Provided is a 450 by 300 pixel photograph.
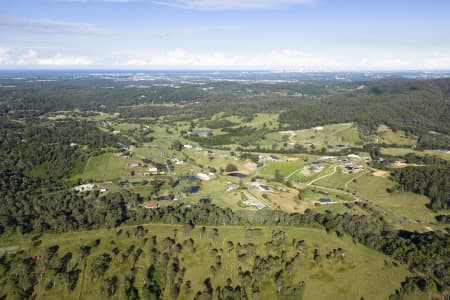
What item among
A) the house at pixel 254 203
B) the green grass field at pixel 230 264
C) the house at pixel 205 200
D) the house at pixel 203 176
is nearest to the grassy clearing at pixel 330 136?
the house at pixel 203 176

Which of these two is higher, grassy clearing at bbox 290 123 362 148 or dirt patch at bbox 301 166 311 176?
grassy clearing at bbox 290 123 362 148

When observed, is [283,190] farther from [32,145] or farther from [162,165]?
[32,145]

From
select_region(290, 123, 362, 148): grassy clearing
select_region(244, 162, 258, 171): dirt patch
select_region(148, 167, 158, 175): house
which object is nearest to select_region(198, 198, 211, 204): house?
select_region(148, 167, 158, 175): house

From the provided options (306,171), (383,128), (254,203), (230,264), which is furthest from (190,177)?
(383,128)

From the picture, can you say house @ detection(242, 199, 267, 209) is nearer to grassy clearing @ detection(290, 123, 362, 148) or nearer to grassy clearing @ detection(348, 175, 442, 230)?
grassy clearing @ detection(348, 175, 442, 230)

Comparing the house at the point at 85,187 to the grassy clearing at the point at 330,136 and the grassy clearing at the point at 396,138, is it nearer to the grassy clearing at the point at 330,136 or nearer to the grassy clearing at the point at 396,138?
the grassy clearing at the point at 330,136

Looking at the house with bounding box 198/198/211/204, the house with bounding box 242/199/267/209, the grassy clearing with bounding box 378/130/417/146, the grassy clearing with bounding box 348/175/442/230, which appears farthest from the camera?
the grassy clearing with bounding box 378/130/417/146

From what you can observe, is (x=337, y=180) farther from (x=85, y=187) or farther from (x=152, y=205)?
(x=85, y=187)

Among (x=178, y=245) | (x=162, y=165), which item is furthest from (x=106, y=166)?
(x=178, y=245)
